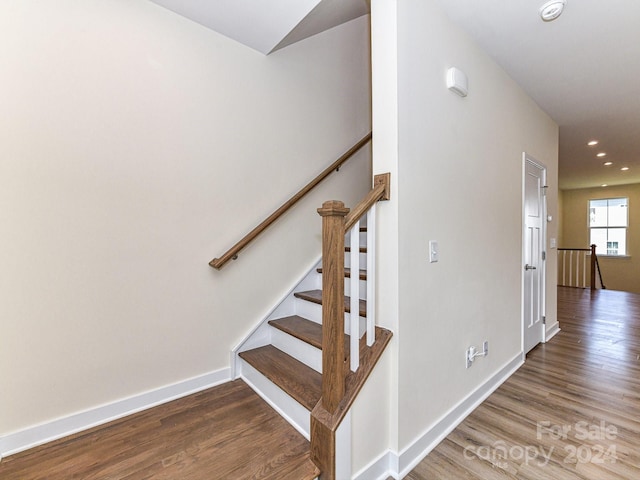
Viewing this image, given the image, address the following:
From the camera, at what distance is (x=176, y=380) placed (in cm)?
193

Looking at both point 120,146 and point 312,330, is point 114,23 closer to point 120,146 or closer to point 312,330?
point 120,146

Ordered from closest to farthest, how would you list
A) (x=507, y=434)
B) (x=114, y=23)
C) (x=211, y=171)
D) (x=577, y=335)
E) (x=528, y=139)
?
(x=114, y=23)
(x=507, y=434)
(x=211, y=171)
(x=528, y=139)
(x=577, y=335)

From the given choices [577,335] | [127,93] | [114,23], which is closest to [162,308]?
[127,93]

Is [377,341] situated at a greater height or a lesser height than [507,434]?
greater

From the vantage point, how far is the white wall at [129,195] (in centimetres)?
148

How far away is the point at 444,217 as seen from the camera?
1825 mm

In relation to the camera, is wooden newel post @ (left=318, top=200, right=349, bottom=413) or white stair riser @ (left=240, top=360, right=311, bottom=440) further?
white stair riser @ (left=240, top=360, right=311, bottom=440)

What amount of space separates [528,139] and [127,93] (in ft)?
11.1

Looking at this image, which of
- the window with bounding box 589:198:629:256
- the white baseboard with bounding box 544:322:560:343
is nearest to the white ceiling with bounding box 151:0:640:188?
the white baseboard with bounding box 544:322:560:343

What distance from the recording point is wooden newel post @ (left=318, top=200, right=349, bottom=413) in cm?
132

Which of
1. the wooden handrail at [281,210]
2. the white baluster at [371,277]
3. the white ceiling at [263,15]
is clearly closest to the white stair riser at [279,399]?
the white baluster at [371,277]

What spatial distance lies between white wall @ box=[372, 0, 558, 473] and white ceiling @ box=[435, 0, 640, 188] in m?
0.12

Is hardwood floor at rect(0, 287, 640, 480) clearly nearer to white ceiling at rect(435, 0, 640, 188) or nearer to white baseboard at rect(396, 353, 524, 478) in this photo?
white baseboard at rect(396, 353, 524, 478)

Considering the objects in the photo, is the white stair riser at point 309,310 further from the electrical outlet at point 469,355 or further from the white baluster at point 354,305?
the electrical outlet at point 469,355
